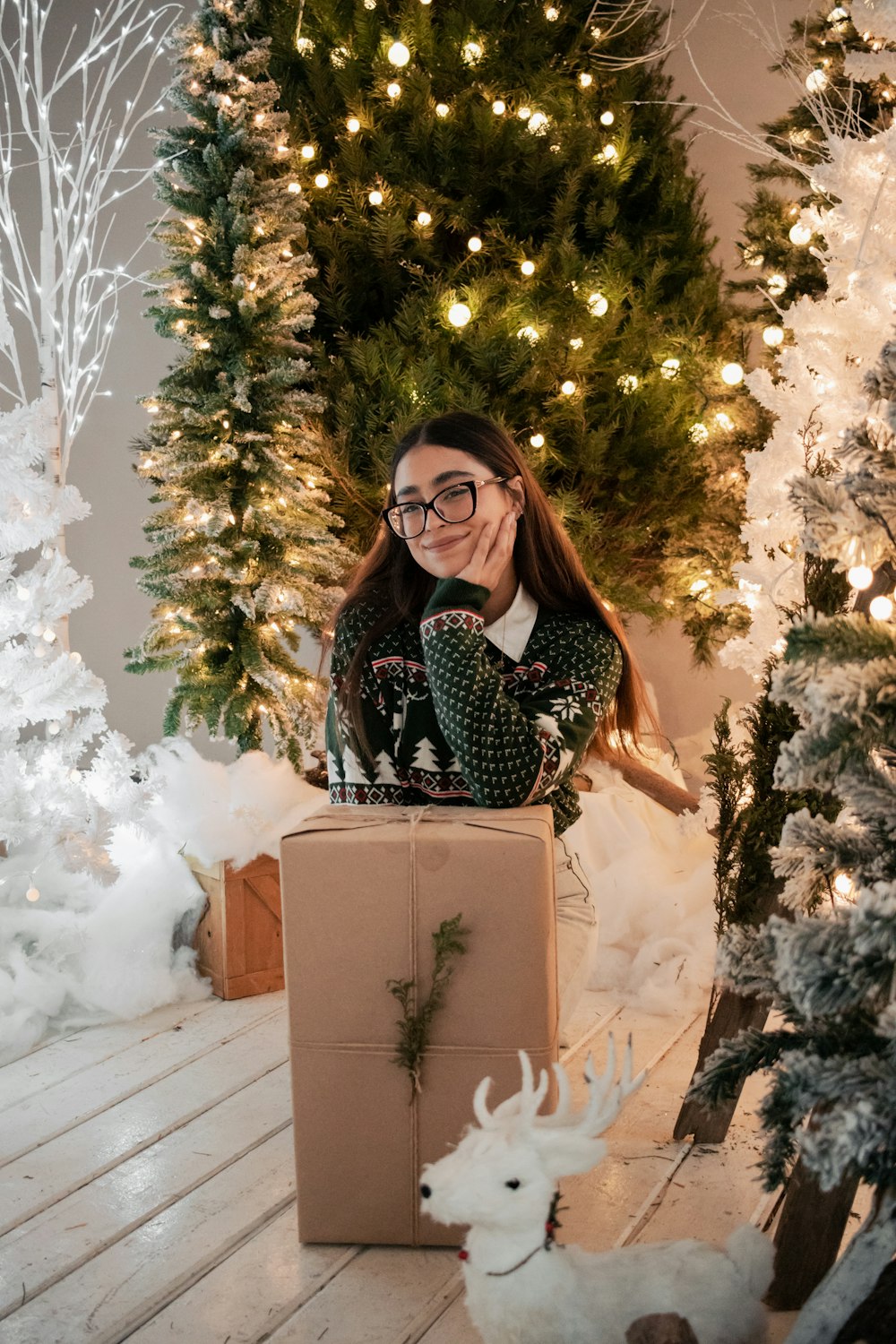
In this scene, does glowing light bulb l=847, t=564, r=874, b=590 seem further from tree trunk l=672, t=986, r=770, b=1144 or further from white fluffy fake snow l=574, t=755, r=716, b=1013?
white fluffy fake snow l=574, t=755, r=716, b=1013

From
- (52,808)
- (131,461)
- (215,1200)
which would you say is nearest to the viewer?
(215,1200)

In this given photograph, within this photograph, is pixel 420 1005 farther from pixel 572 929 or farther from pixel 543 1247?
pixel 572 929

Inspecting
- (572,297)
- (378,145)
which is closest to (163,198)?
(378,145)

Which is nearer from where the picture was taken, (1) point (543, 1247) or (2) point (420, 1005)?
(1) point (543, 1247)

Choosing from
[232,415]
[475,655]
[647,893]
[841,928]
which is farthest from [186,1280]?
[232,415]

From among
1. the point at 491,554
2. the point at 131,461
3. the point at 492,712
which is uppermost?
the point at 131,461

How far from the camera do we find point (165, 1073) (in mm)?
2152

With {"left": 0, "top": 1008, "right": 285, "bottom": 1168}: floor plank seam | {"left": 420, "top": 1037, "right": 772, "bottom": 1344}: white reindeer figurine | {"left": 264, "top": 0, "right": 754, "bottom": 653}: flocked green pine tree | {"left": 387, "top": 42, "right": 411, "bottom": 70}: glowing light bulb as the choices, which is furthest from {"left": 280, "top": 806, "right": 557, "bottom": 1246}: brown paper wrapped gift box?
{"left": 387, "top": 42, "right": 411, "bottom": 70}: glowing light bulb

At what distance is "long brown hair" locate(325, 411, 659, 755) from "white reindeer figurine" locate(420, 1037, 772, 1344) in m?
0.84

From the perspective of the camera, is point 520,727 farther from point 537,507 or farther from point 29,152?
point 29,152

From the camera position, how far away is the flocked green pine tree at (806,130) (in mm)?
2414

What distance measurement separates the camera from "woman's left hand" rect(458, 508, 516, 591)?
1.73 m

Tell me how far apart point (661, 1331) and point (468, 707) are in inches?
30.8

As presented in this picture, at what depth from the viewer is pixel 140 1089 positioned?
82.3 inches
